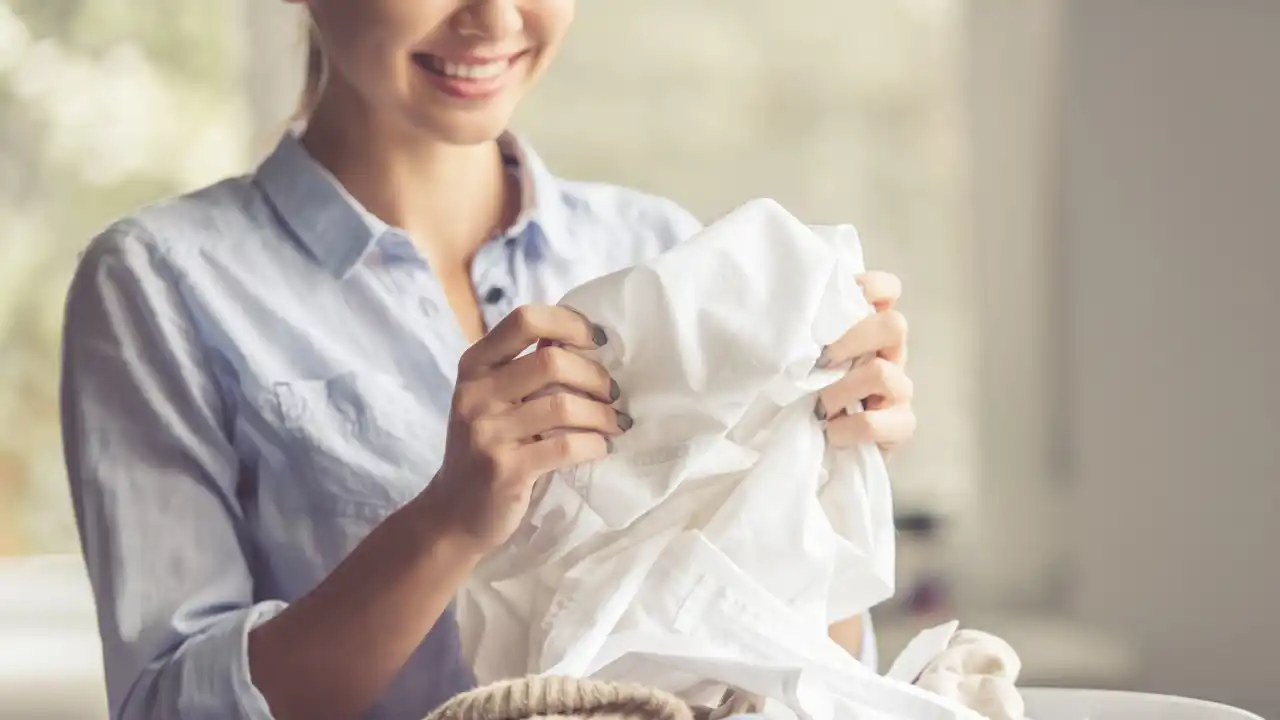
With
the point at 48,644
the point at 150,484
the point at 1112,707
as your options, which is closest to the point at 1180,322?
the point at 1112,707

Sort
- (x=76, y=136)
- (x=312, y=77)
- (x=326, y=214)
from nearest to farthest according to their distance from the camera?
(x=326, y=214) < (x=312, y=77) < (x=76, y=136)

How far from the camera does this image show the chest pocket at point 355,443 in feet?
2.88

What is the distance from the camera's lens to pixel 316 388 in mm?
891

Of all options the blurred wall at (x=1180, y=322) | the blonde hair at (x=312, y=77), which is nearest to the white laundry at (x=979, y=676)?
the blonde hair at (x=312, y=77)

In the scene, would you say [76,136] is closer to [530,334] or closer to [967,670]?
[530,334]

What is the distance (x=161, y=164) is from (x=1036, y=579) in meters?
1.17

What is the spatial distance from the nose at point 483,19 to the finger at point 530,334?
0.24 m

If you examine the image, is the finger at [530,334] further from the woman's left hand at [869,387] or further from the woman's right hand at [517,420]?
the woman's left hand at [869,387]

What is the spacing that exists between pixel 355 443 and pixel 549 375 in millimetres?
234

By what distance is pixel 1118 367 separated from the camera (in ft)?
5.02

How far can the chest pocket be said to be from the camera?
879 mm

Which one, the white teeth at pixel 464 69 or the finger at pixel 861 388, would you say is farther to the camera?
the white teeth at pixel 464 69

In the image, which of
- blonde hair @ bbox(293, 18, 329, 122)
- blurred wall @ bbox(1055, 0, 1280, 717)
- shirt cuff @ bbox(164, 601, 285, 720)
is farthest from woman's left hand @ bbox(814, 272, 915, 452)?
blurred wall @ bbox(1055, 0, 1280, 717)

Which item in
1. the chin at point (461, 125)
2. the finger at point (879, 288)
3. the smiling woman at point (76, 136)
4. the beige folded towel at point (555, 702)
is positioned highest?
the smiling woman at point (76, 136)
